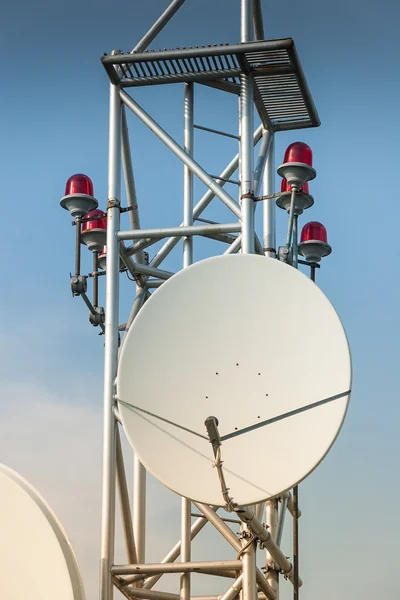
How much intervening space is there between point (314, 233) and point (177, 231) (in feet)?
15.0

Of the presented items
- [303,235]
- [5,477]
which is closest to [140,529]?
[5,477]

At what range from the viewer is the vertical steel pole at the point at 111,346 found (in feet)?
45.5

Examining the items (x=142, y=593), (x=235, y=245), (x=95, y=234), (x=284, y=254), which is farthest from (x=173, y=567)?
(x=95, y=234)

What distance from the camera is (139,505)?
54.2 ft

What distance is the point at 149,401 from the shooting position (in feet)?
42.3

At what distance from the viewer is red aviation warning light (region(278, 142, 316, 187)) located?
1608 centimetres

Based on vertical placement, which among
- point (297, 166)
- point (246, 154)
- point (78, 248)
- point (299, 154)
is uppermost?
point (299, 154)

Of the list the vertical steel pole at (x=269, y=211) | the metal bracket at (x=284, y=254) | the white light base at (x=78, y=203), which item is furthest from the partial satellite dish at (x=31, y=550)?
the vertical steel pole at (x=269, y=211)

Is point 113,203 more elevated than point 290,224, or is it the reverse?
point 290,224

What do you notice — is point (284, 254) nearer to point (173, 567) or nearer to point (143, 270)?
point (143, 270)

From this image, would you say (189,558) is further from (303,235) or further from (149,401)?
(303,235)

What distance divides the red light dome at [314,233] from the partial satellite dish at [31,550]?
24.7 feet

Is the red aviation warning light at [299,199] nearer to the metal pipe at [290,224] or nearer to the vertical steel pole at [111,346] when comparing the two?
the metal pipe at [290,224]

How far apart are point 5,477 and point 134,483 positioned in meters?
4.10
